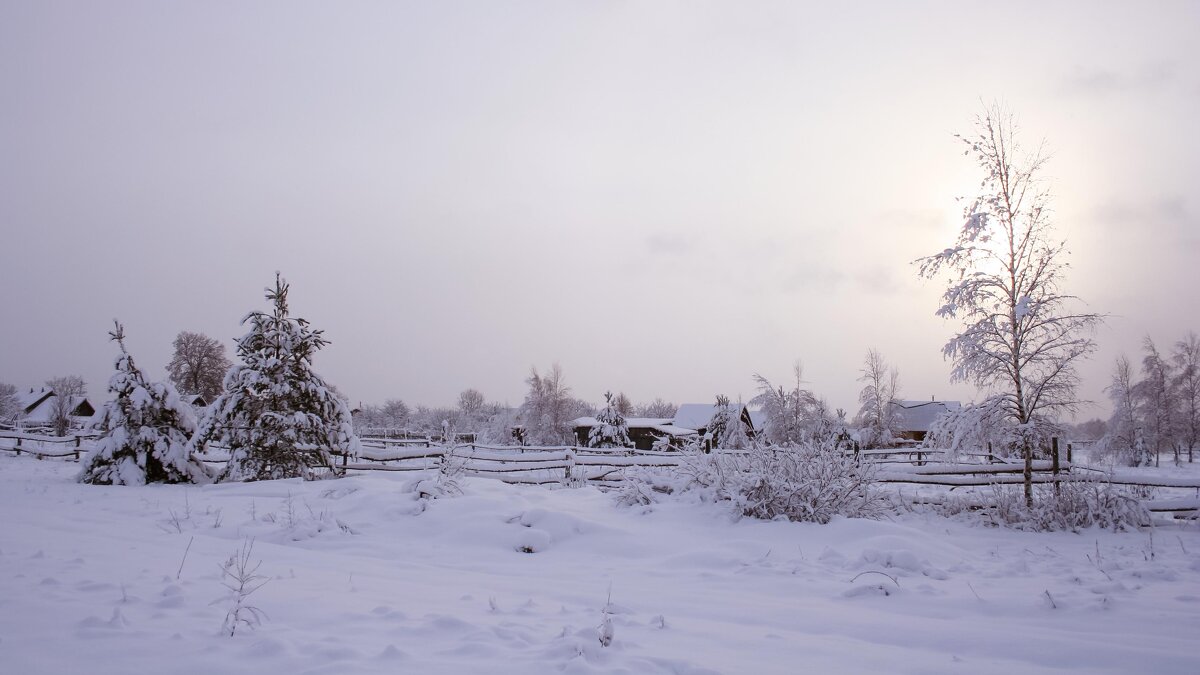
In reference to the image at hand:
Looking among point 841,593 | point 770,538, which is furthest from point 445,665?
point 770,538

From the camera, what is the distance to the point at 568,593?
18.5 ft

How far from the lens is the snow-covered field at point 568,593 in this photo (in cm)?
375

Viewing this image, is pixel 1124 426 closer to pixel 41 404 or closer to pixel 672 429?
pixel 672 429

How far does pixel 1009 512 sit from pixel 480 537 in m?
8.89

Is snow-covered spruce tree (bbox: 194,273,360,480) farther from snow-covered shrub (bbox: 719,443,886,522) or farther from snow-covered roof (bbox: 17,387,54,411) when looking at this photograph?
snow-covered roof (bbox: 17,387,54,411)

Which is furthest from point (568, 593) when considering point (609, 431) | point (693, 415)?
point (693, 415)

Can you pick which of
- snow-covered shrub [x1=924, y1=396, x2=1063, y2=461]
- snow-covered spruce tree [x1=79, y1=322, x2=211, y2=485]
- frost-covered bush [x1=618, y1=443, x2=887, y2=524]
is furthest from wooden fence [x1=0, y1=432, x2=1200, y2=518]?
snow-covered spruce tree [x1=79, y1=322, x2=211, y2=485]

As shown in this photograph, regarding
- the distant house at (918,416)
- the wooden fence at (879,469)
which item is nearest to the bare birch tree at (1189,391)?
the distant house at (918,416)

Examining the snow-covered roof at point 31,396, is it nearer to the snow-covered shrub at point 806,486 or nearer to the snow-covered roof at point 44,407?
the snow-covered roof at point 44,407

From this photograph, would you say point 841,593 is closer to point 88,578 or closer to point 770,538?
point 770,538

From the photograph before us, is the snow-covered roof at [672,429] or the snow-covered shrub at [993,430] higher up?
the snow-covered shrub at [993,430]

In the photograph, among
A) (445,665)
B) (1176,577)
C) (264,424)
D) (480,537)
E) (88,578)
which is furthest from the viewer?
(264,424)

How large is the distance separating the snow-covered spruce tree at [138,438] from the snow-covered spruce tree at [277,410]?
34.1 inches

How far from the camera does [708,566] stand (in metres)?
7.16
